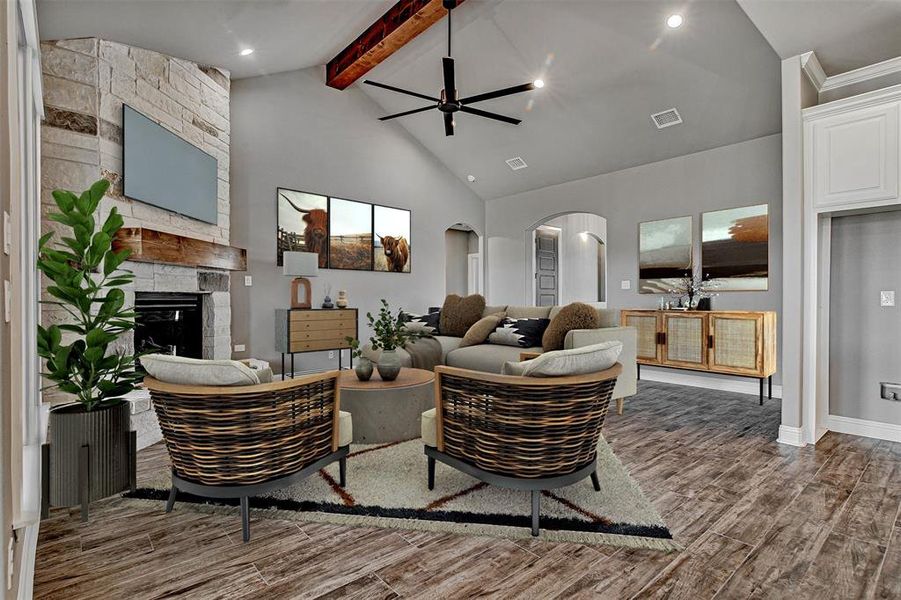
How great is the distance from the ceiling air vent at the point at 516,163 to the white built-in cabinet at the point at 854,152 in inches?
156

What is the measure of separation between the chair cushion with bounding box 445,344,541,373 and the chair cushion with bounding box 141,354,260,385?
2568mm

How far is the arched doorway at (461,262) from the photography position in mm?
10422

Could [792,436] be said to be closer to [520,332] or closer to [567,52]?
[520,332]

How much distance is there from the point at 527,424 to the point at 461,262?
8820mm

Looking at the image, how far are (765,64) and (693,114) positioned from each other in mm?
849

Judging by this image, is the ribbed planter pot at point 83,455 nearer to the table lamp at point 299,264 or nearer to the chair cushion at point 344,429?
the chair cushion at point 344,429

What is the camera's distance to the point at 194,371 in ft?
6.13

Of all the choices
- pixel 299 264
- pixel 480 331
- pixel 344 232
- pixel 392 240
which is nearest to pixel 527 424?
pixel 480 331

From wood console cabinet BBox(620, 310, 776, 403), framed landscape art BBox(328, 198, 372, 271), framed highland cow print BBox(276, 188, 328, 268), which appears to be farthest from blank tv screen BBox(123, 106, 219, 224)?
wood console cabinet BBox(620, 310, 776, 403)

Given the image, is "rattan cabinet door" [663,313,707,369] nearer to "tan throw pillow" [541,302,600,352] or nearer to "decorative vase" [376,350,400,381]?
"tan throw pillow" [541,302,600,352]

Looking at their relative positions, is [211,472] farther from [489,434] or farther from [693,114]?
[693,114]

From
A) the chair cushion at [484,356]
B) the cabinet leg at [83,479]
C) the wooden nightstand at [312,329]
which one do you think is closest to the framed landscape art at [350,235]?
the wooden nightstand at [312,329]

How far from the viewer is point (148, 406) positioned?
325cm

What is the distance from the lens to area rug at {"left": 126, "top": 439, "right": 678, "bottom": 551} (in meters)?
2.05
